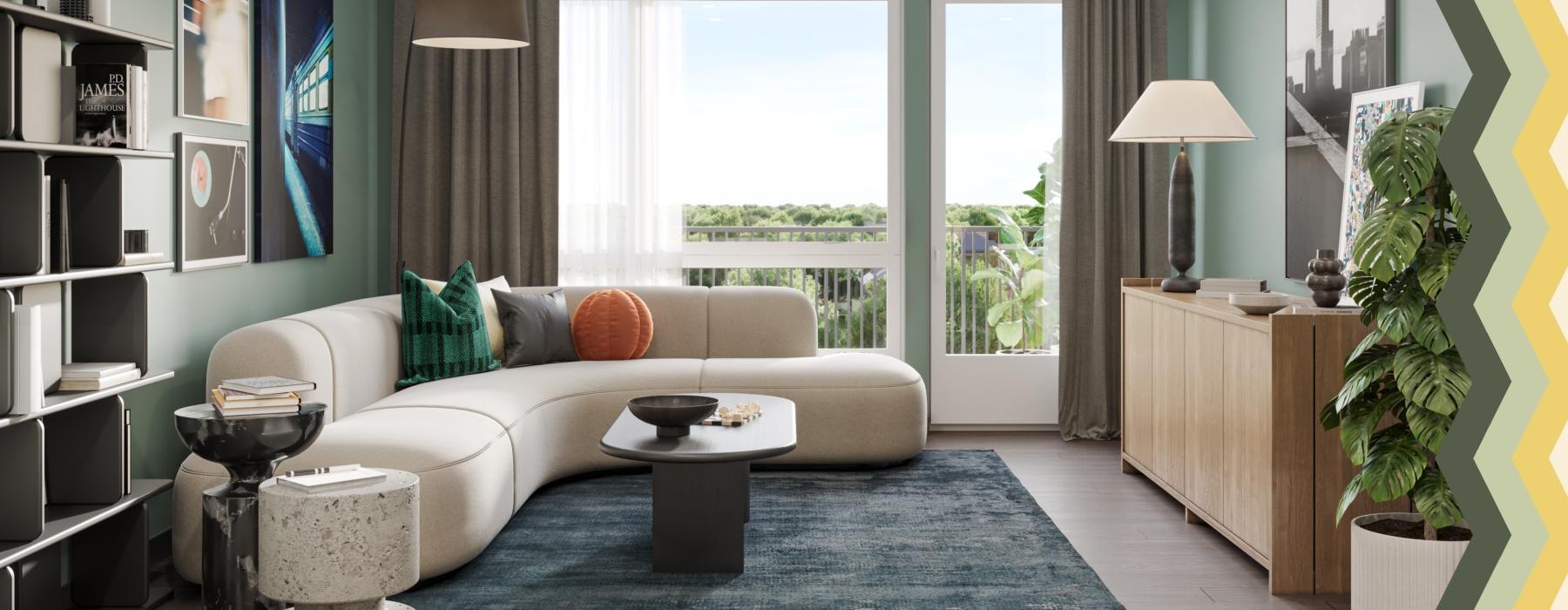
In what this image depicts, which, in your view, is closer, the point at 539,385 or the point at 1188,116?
the point at 1188,116

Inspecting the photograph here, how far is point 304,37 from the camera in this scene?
4723 mm

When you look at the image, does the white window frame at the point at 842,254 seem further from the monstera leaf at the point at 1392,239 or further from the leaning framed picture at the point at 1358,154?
the monstera leaf at the point at 1392,239

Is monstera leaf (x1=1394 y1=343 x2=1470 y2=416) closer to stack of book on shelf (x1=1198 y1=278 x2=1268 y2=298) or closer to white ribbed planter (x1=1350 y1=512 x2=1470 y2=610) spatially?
white ribbed planter (x1=1350 y1=512 x2=1470 y2=610)

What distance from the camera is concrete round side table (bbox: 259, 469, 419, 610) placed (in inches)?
101

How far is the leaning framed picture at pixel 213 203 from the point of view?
3721 millimetres

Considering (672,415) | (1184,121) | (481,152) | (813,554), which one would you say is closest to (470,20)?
(672,415)

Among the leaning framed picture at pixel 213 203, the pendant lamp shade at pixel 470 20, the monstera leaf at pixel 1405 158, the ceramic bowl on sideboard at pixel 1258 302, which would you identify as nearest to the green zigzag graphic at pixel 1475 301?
the monstera leaf at pixel 1405 158

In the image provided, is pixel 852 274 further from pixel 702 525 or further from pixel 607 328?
pixel 702 525

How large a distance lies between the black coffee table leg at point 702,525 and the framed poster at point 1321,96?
7.50ft

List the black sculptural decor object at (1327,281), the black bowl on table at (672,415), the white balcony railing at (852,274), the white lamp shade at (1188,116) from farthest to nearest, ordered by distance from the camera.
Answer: the white balcony railing at (852,274) < the white lamp shade at (1188,116) < the black bowl on table at (672,415) < the black sculptural decor object at (1327,281)

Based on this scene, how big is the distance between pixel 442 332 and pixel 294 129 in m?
1.01

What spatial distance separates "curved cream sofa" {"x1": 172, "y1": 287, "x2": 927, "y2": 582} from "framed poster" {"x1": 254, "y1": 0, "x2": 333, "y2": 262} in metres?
0.42

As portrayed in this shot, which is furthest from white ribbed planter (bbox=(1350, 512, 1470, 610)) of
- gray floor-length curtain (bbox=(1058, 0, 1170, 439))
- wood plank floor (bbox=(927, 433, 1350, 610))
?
gray floor-length curtain (bbox=(1058, 0, 1170, 439))

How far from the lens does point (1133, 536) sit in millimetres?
3781
